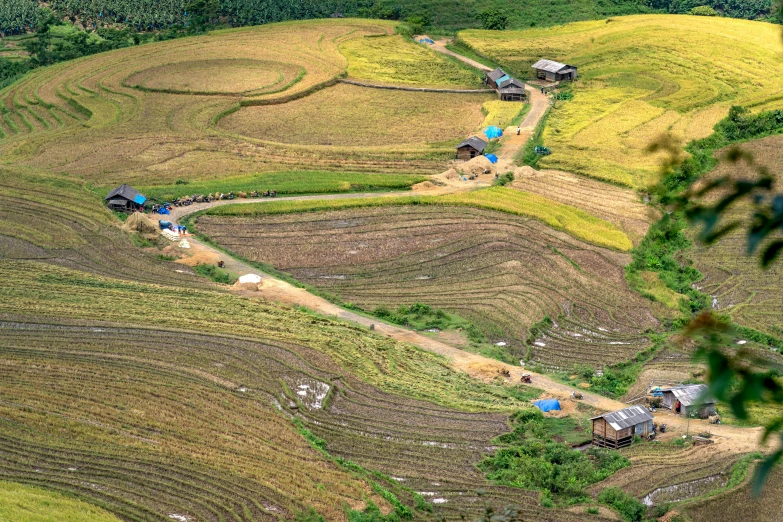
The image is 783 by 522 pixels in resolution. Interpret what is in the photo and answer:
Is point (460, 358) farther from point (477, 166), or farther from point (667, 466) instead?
point (477, 166)

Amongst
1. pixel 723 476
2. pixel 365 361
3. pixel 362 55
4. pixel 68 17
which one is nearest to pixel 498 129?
pixel 362 55

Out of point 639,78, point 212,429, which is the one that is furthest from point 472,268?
point 639,78

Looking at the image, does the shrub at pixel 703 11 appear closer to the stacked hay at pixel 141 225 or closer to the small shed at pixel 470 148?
the small shed at pixel 470 148

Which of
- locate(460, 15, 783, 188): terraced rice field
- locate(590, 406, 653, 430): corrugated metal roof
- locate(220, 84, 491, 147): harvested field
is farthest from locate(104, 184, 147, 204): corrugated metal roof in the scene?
locate(590, 406, 653, 430): corrugated metal roof

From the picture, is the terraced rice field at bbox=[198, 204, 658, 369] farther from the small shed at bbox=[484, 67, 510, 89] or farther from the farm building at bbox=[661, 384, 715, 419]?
the small shed at bbox=[484, 67, 510, 89]

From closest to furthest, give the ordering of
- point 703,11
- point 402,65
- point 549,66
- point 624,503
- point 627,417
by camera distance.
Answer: point 624,503 < point 627,417 < point 549,66 < point 402,65 < point 703,11

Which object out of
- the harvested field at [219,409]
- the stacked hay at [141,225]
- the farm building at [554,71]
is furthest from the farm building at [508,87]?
the harvested field at [219,409]
